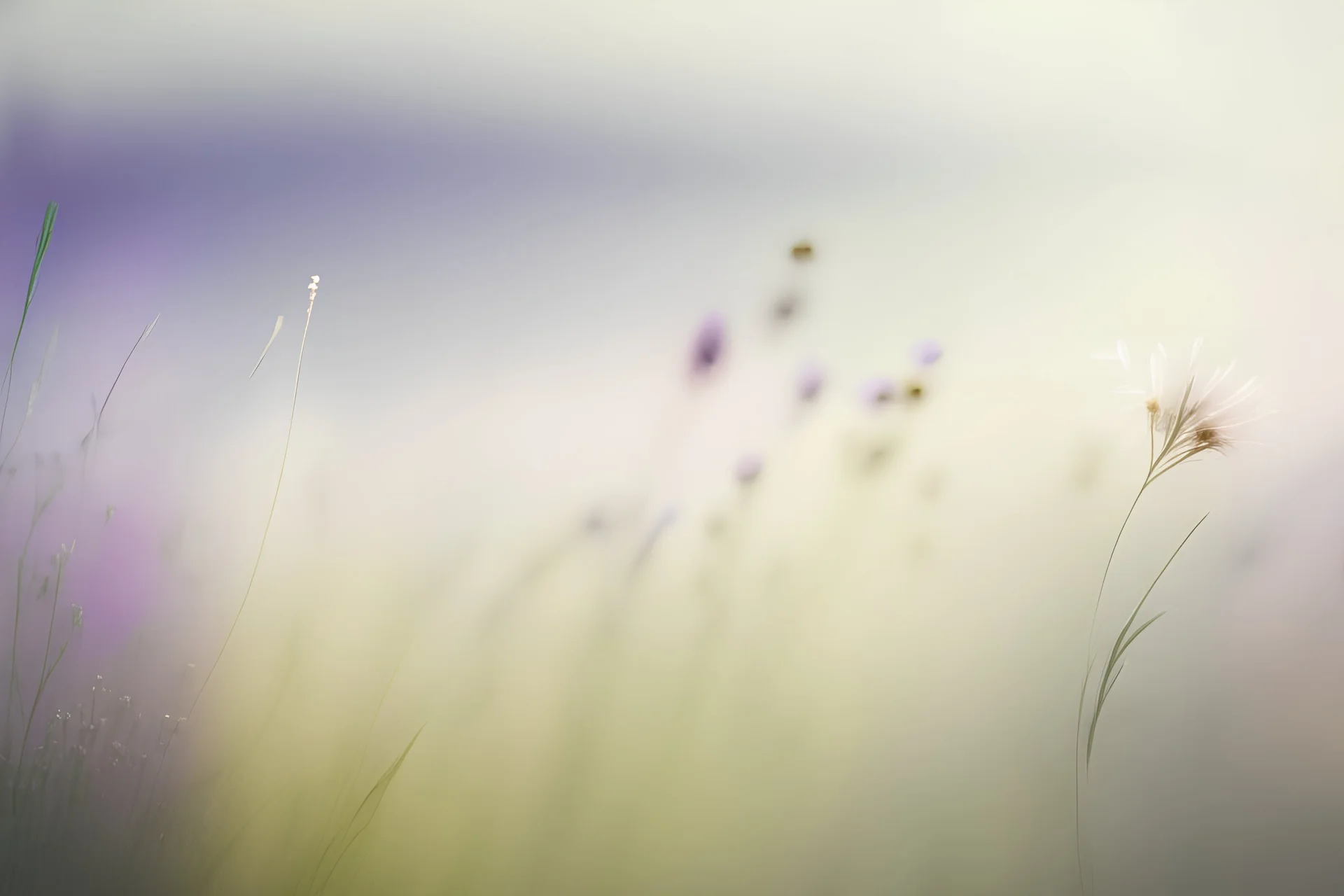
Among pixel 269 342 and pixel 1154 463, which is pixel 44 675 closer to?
pixel 269 342

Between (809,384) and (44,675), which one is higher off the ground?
(809,384)

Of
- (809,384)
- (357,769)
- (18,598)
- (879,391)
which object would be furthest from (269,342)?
(879,391)

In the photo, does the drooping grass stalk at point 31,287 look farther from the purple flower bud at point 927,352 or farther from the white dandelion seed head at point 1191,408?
the white dandelion seed head at point 1191,408

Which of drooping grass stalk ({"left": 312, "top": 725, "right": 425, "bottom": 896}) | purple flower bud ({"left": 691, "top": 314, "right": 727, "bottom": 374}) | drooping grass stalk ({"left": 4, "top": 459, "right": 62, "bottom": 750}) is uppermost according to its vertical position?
purple flower bud ({"left": 691, "top": 314, "right": 727, "bottom": 374})

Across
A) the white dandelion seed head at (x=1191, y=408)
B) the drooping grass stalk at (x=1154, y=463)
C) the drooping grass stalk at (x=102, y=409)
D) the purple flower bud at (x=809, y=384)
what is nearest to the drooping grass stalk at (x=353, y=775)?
the drooping grass stalk at (x=102, y=409)

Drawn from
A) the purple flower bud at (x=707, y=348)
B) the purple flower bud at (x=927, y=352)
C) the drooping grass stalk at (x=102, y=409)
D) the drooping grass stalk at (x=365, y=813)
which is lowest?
the drooping grass stalk at (x=365, y=813)

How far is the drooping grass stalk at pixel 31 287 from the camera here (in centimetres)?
102

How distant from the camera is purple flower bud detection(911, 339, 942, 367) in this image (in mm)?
1029

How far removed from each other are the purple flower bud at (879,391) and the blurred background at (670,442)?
17mm

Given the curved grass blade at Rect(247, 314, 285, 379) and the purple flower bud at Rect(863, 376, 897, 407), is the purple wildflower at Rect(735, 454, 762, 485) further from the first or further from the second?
the curved grass blade at Rect(247, 314, 285, 379)

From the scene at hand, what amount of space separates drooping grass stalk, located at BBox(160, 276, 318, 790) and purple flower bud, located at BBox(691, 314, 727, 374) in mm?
550

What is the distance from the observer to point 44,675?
0.99 m

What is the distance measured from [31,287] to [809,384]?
3.73 feet

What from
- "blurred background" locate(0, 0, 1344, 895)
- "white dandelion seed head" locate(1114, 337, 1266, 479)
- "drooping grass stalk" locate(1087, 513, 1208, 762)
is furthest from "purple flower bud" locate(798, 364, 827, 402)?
"drooping grass stalk" locate(1087, 513, 1208, 762)
